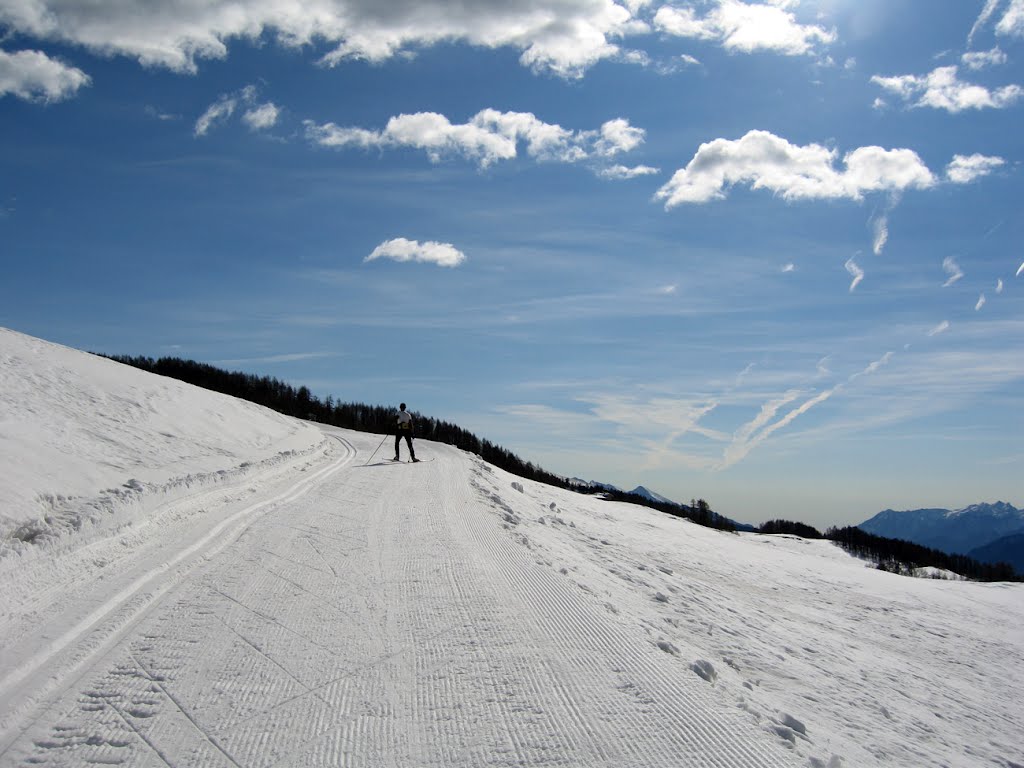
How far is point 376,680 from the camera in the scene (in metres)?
4.94

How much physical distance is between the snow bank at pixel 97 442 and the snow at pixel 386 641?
8 cm

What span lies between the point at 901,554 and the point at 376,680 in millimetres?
121522

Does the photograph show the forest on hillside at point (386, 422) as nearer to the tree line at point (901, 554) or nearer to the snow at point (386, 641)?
the tree line at point (901, 554)

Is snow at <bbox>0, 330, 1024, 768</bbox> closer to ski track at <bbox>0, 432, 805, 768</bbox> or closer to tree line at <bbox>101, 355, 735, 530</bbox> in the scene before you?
ski track at <bbox>0, 432, 805, 768</bbox>

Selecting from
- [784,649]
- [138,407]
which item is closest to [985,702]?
[784,649]

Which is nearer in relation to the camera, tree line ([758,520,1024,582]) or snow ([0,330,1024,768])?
snow ([0,330,1024,768])

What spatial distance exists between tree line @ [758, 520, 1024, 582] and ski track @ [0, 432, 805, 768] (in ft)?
328

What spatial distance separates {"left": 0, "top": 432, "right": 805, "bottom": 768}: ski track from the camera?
13.0ft

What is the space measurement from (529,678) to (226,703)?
2.17 metres

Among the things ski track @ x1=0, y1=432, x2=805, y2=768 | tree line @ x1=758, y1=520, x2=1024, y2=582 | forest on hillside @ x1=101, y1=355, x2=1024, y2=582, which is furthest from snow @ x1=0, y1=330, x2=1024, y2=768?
tree line @ x1=758, y1=520, x2=1024, y2=582

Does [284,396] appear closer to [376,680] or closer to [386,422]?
[386,422]

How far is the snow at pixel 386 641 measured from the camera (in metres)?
4.18

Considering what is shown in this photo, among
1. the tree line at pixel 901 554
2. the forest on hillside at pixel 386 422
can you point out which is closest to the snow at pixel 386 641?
the forest on hillside at pixel 386 422

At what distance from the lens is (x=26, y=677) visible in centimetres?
456
